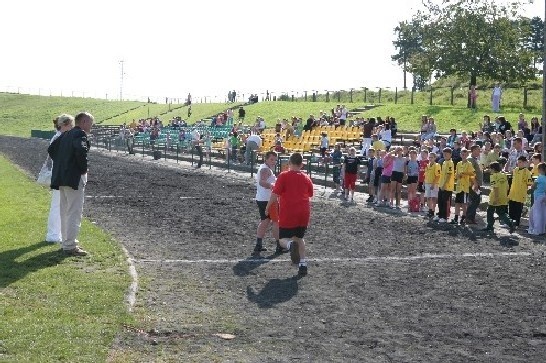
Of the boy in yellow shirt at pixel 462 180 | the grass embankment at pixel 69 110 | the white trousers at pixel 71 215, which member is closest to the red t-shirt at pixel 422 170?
the boy in yellow shirt at pixel 462 180

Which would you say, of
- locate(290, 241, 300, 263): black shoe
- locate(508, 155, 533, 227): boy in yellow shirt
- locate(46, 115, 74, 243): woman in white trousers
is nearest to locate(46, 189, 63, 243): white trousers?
locate(46, 115, 74, 243): woman in white trousers

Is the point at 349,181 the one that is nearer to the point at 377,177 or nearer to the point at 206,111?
the point at 377,177

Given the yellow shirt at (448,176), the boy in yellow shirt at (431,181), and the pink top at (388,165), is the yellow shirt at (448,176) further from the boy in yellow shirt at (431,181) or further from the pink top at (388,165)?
the pink top at (388,165)

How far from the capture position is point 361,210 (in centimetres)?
2366

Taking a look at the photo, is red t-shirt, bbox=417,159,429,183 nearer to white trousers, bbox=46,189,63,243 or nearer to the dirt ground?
the dirt ground

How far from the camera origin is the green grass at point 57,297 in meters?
8.13

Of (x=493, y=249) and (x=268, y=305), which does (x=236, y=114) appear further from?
(x=268, y=305)

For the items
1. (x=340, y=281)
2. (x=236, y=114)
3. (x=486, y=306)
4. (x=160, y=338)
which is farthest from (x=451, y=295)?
(x=236, y=114)

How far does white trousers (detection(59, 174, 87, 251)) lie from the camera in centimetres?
1330

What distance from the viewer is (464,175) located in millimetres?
20516

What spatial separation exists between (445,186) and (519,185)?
1.84 m

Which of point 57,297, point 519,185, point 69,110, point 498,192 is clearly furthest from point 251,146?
point 69,110

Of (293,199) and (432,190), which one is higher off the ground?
(293,199)

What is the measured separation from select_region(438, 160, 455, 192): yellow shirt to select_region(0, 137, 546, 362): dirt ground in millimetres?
972
